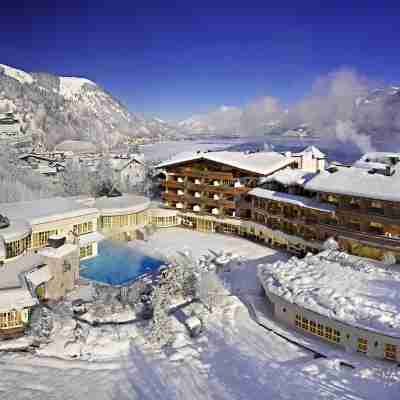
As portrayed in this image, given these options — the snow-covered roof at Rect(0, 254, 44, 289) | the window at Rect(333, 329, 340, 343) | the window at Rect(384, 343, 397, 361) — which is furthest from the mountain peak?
the window at Rect(384, 343, 397, 361)

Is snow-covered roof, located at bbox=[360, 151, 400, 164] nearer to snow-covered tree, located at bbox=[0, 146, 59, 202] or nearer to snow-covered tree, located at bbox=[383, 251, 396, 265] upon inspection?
snow-covered tree, located at bbox=[383, 251, 396, 265]

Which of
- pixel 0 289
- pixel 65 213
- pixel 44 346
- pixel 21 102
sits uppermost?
pixel 21 102

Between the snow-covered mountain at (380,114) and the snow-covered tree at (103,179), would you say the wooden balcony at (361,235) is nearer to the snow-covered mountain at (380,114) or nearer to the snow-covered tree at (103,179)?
the snow-covered tree at (103,179)

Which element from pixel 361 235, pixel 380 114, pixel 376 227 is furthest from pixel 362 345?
pixel 380 114

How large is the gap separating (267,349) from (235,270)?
43.7 feet

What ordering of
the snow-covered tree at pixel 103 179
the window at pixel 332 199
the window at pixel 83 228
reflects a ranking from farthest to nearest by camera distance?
the snow-covered tree at pixel 103 179 < the window at pixel 83 228 < the window at pixel 332 199

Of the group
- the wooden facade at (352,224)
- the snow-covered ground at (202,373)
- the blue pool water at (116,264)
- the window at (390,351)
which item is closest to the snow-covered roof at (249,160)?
the wooden facade at (352,224)

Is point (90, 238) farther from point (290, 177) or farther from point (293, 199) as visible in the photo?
point (290, 177)

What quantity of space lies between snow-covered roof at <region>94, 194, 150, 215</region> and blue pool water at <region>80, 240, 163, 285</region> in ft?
10.6

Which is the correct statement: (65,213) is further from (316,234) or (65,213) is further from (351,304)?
(351,304)

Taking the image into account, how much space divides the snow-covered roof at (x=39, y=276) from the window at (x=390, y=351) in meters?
20.7

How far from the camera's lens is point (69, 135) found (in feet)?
532

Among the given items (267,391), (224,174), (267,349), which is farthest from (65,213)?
(267,391)

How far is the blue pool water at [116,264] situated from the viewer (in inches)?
1277
